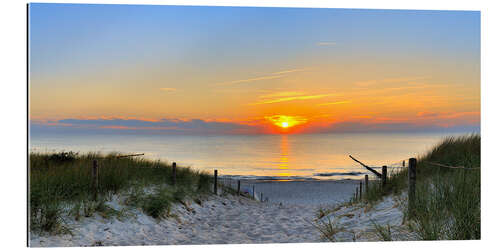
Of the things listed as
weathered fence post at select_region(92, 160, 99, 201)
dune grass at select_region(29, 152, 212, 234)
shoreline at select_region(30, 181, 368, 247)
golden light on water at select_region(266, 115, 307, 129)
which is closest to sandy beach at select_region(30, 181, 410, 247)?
shoreline at select_region(30, 181, 368, 247)

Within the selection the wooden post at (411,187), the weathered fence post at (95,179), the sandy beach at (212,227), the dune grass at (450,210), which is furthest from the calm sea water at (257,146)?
the dune grass at (450,210)

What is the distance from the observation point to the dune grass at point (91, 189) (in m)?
5.45

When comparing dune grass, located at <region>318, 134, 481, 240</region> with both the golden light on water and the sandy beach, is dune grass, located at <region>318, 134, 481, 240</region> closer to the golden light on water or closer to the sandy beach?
the sandy beach

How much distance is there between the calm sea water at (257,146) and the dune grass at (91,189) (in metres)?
0.37

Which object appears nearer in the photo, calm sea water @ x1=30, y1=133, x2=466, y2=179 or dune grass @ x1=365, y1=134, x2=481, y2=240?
dune grass @ x1=365, y1=134, x2=481, y2=240

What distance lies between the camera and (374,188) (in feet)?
27.0

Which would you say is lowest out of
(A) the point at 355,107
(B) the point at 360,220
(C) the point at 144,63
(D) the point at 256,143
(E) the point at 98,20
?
(B) the point at 360,220

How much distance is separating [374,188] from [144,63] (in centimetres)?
477

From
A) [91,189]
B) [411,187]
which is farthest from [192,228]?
[411,187]

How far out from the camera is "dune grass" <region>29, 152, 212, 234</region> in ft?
17.9

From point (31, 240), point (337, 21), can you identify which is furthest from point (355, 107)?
point (31, 240)

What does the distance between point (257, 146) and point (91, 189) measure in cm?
320

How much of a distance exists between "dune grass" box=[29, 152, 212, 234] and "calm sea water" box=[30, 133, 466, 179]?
373mm
